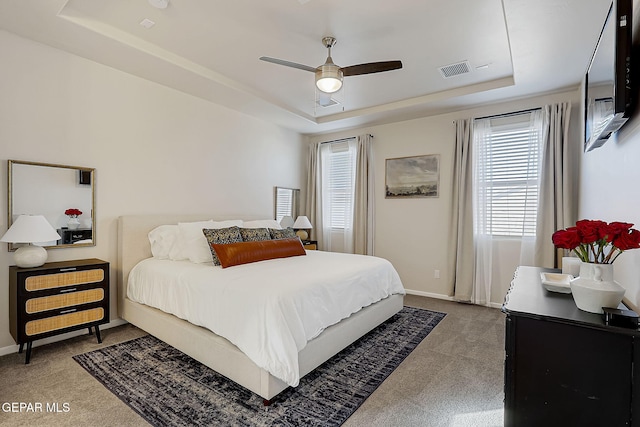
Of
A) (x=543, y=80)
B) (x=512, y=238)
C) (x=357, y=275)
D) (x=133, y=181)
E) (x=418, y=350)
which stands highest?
(x=543, y=80)

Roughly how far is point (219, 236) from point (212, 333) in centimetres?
121

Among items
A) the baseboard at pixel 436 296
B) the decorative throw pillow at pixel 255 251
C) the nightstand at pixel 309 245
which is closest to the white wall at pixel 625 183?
the baseboard at pixel 436 296

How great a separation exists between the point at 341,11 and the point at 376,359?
9.56ft

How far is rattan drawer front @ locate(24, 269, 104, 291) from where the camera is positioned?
255cm

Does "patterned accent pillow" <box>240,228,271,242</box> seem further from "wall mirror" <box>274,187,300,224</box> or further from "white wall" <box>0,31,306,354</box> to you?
"wall mirror" <box>274,187,300,224</box>

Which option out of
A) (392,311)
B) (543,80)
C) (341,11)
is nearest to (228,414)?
(392,311)

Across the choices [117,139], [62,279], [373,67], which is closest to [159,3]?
[117,139]

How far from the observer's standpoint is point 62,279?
2.71 metres

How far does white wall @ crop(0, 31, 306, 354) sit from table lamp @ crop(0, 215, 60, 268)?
0.25m

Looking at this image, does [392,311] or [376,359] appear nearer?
[376,359]

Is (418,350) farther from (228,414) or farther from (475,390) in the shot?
(228,414)

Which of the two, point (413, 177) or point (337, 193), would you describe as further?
point (337, 193)

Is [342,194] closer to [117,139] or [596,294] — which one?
[117,139]

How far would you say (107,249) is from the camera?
3344mm
